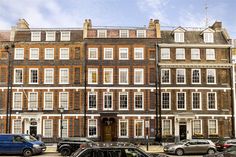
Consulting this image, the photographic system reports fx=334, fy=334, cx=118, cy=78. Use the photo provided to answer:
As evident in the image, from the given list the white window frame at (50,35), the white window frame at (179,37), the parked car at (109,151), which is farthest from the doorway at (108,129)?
the parked car at (109,151)

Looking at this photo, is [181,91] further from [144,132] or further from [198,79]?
[144,132]

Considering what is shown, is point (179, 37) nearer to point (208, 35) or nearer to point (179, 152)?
point (208, 35)

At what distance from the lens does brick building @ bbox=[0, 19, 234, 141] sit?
4044cm

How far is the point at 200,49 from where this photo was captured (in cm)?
4216

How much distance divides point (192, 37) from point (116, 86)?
12.1 meters

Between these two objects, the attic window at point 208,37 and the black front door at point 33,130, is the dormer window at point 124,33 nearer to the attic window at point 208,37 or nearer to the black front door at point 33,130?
the attic window at point 208,37

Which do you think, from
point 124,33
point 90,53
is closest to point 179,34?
point 124,33

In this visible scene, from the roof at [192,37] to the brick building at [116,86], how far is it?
23.0 inches

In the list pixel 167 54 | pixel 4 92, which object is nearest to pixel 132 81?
pixel 167 54

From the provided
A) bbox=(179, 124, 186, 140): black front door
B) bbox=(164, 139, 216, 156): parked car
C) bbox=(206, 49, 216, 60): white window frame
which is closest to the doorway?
bbox=(179, 124, 186, 140): black front door

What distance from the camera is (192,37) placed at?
1722 inches

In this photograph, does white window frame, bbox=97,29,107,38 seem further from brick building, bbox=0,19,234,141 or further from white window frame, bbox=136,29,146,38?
white window frame, bbox=136,29,146,38

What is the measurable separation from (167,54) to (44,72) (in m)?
15.5

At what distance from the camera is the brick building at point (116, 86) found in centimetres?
4044
